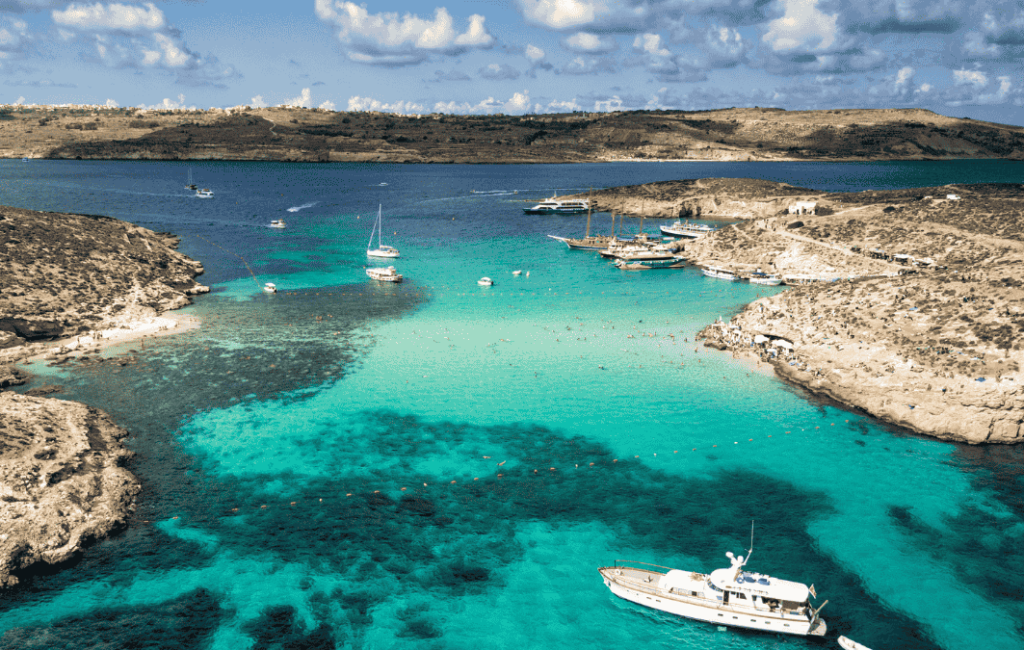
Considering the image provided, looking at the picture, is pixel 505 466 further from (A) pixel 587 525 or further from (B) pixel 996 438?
(B) pixel 996 438

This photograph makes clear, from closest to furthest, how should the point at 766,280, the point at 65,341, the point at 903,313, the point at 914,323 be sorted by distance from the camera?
the point at 914,323 → the point at 903,313 → the point at 65,341 → the point at 766,280

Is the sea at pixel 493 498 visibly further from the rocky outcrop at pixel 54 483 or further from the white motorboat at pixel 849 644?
the rocky outcrop at pixel 54 483

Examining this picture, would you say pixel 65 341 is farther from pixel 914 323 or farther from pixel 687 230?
pixel 687 230

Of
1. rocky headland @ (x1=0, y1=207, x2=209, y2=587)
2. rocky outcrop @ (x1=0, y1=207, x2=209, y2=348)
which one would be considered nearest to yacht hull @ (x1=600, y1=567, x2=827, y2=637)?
rocky headland @ (x1=0, y1=207, x2=209, y2=587)

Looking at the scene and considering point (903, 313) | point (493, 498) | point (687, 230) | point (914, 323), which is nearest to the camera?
point (493, 498)

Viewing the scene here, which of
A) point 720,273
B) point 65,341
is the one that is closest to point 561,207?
point 720,273

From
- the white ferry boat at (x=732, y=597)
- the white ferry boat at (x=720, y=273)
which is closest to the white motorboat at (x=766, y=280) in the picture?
the white ferry boat at (x=720, y=273)

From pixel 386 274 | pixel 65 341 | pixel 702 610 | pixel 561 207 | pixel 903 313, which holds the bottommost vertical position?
pixel 702 610
